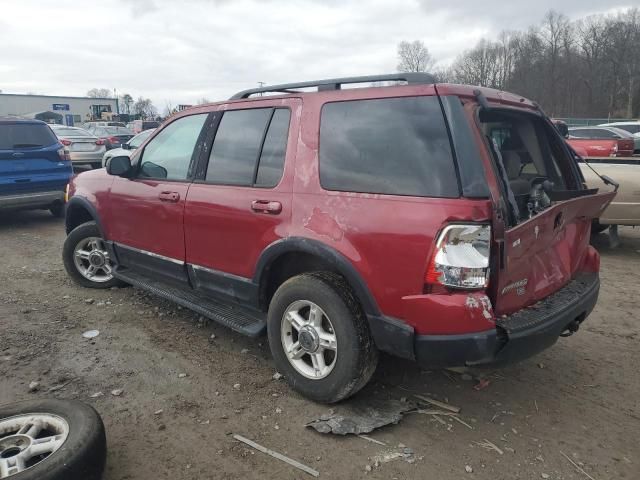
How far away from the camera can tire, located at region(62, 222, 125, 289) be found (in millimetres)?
5258

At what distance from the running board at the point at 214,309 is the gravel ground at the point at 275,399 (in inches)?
14.0

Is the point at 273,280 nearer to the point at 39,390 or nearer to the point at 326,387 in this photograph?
the point at 326,387

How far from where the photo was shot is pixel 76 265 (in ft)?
17.6

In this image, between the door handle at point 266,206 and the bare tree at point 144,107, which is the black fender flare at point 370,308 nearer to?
the door handle at point 266,206

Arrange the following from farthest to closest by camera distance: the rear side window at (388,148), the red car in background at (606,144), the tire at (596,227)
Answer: the red car in background at (606,144), the tire at (596,227), the rear side window at (388,148)

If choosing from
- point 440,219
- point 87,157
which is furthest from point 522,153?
point 87,157

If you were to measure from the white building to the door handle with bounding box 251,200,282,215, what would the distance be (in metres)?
54.4

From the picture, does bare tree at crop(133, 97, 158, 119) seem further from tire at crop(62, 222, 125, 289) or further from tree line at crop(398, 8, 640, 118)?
tire at crop(62, 222, 125, 289)

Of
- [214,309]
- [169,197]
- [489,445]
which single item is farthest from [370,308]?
[169,197]

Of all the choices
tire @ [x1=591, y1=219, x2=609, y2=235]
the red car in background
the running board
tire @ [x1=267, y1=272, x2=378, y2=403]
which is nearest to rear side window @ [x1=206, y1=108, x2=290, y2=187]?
tire @ [x1=267, y1=272, x2=378, y2=403]

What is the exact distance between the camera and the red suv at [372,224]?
2.55 meters

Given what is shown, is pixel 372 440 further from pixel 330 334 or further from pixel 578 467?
pixel 578 467

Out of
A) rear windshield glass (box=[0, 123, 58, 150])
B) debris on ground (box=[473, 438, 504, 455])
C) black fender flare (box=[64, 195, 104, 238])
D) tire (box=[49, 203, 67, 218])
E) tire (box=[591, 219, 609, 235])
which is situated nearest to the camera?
debris on ground (box=[473, 438, 504, 455])

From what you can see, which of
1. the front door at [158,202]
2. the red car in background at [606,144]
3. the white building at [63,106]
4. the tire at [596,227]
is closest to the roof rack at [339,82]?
the front door at [158,202]
